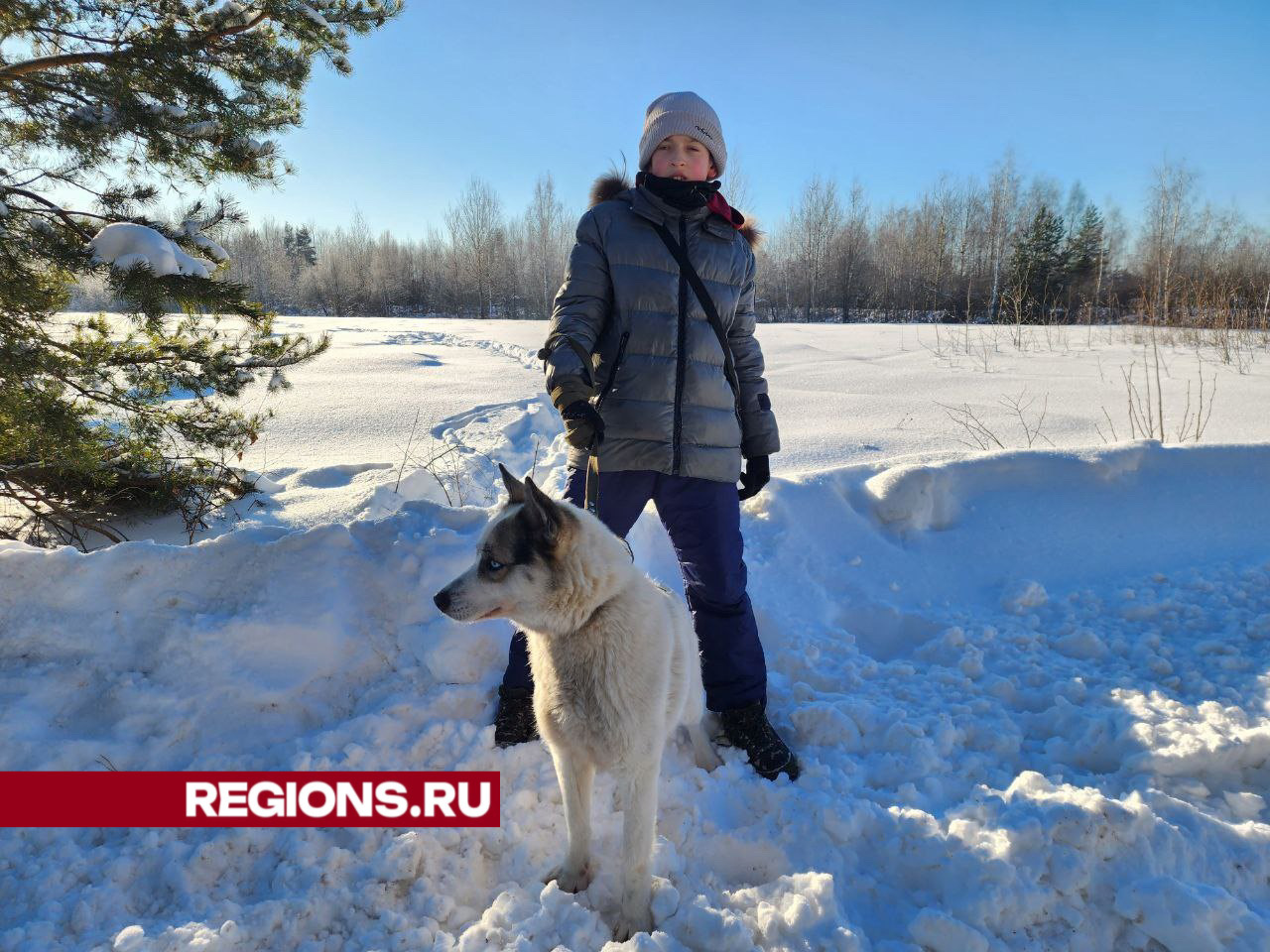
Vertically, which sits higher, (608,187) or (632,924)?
(608,187)

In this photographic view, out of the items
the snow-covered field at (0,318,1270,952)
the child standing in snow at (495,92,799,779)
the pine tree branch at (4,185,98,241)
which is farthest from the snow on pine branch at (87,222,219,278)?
the child standing in snow at (495,92,799,779)

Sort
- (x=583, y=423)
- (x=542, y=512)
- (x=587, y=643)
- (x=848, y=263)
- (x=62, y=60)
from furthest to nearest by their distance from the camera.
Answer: (x=848, y=263) → (x=62, y=60) → (x=583, y=423) → (x=587, y=643) → (x=542, y=512)

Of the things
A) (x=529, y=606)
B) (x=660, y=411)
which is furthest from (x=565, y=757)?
(x=660, y=411)

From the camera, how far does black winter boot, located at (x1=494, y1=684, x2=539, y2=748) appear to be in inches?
99.5

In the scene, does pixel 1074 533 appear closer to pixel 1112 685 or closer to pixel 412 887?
pixel 1112 685

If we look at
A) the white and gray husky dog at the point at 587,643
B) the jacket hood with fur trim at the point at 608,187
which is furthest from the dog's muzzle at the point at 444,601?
the jacket hood with fur trim at the point at 608,187

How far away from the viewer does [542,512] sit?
1.81 meters

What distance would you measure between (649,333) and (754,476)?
0.94 metres

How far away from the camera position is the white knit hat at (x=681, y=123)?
2.47 metres

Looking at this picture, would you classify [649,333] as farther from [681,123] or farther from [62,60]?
[62,60]

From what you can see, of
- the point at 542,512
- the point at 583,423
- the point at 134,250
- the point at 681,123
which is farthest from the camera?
the point at 134,250

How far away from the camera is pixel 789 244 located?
1769 inches

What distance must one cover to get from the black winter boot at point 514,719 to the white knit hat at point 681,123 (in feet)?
7.70

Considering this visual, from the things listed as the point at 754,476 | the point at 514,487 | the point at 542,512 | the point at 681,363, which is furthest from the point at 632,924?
the point at 681,363
